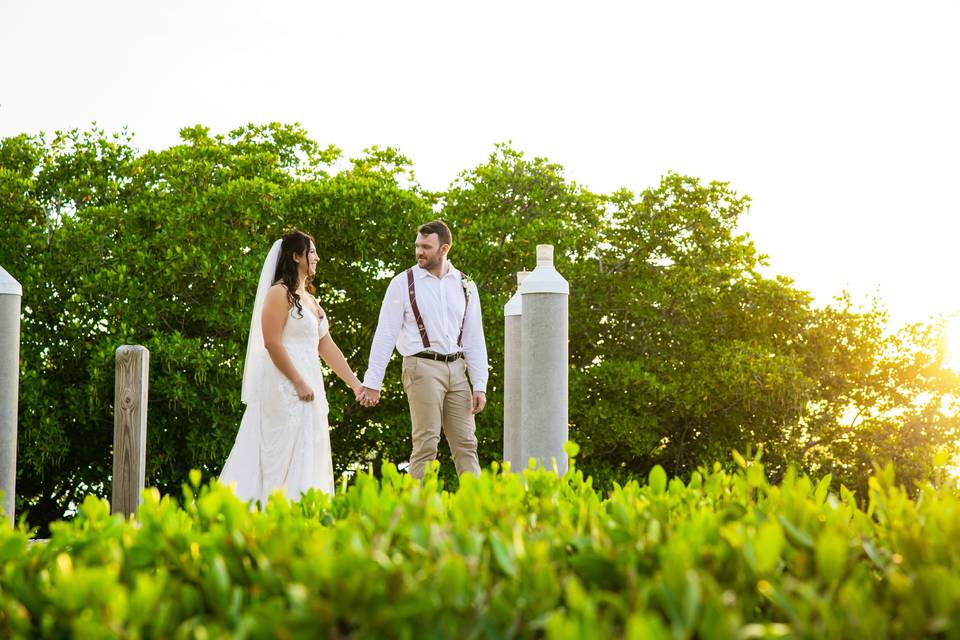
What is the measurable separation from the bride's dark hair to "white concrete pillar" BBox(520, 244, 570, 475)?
161cm

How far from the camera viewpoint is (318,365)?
259 inches

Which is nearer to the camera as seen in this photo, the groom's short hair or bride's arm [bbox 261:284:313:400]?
bride's arm [bbox 261:284:313:400]

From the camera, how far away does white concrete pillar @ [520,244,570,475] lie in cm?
667

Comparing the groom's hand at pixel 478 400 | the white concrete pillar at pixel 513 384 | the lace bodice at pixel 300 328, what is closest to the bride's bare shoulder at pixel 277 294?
the lace bodice at pixel 300 328

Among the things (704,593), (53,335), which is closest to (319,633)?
(704,593)

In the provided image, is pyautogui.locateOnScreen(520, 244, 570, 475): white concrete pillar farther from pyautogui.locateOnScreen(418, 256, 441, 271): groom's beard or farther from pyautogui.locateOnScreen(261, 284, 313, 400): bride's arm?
pyautogui.locateOnScreen(261, 284, 313, 400): bride's arm

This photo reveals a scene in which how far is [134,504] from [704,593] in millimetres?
5812

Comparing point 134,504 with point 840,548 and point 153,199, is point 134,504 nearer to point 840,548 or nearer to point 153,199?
point 840,548

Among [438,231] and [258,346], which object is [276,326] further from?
[438,231]

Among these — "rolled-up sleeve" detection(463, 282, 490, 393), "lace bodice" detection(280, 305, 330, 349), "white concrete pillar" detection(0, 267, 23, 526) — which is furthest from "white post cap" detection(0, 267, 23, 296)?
"rolled-up sleeve" detection(463, 282, 490, 393)

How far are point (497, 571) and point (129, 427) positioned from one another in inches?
209

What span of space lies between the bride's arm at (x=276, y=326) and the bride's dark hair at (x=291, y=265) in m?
0.06

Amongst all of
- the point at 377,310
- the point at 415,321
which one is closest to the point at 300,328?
the point at 415,321

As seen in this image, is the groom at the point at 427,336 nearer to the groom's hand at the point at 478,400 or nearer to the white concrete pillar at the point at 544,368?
the groom's hand at the point at 478,400
